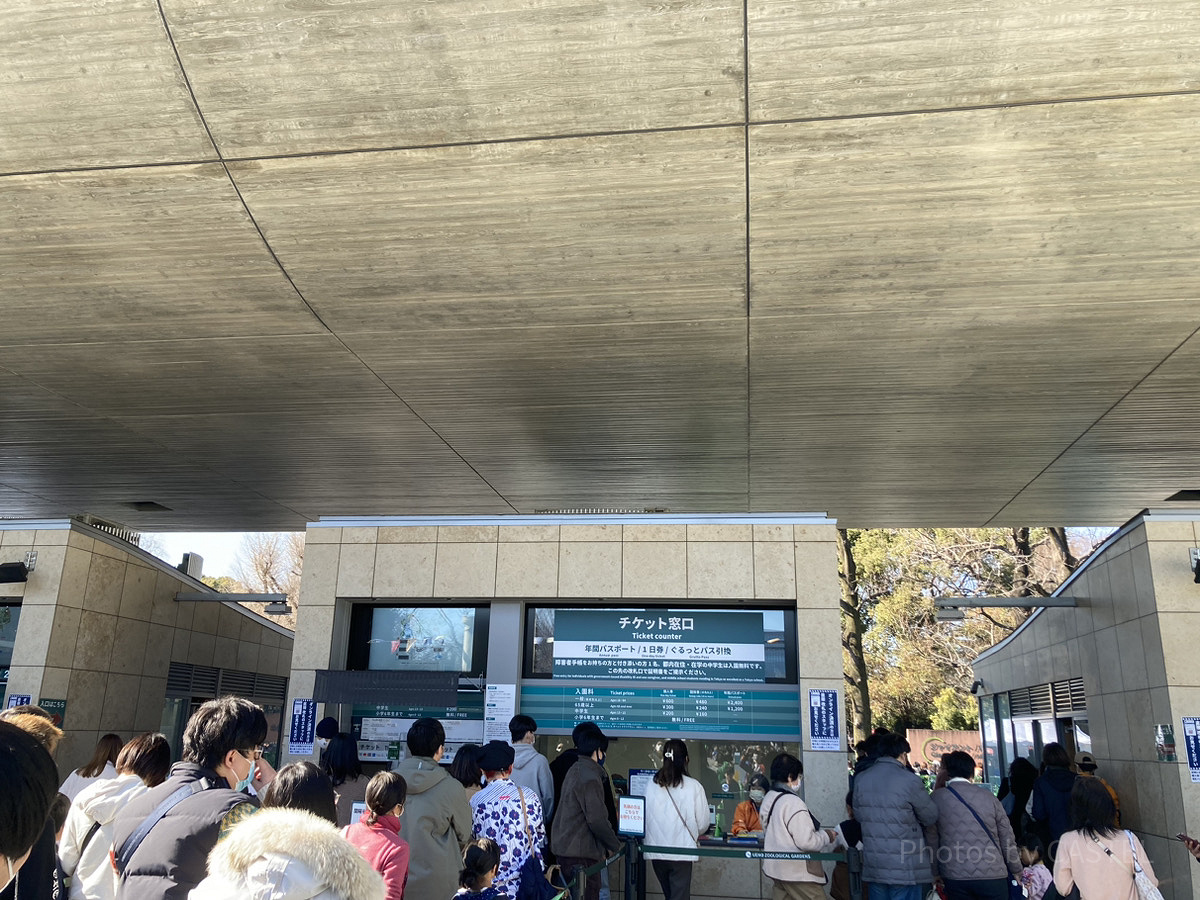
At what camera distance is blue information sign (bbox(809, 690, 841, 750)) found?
8.13 m

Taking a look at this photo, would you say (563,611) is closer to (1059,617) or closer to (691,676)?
(691,676)

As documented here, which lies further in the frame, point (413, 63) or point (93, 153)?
point (93, 153)

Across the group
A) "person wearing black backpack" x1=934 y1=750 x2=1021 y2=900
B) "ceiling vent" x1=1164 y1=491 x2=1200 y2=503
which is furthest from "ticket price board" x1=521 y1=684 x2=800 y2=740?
"ceiling vent" x1=1164 y1=491 x2=1200 y2=503

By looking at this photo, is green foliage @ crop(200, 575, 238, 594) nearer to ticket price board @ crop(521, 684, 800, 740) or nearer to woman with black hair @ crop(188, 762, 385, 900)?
ticket price board @ crop(521, 684, 800, 740)

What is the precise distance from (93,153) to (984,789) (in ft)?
22.0

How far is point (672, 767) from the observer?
21.4 ft

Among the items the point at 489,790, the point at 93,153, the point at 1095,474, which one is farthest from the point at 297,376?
the point at 1095,474

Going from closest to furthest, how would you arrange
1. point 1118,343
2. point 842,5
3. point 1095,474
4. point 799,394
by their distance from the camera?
point 842,5
point 1118,343
point 799,394
point 1095,474

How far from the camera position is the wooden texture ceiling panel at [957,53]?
4098 mm

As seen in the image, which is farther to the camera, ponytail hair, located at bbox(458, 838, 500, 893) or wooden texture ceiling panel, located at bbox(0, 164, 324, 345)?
wooden texture ceiling panel, located at bbox(0, 164, 324, 345)

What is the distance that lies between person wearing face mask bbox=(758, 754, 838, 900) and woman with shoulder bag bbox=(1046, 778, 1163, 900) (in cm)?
173

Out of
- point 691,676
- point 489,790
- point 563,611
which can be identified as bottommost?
point 489,790

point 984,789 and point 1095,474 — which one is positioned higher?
point 1095,474

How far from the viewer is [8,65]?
4605 mm
